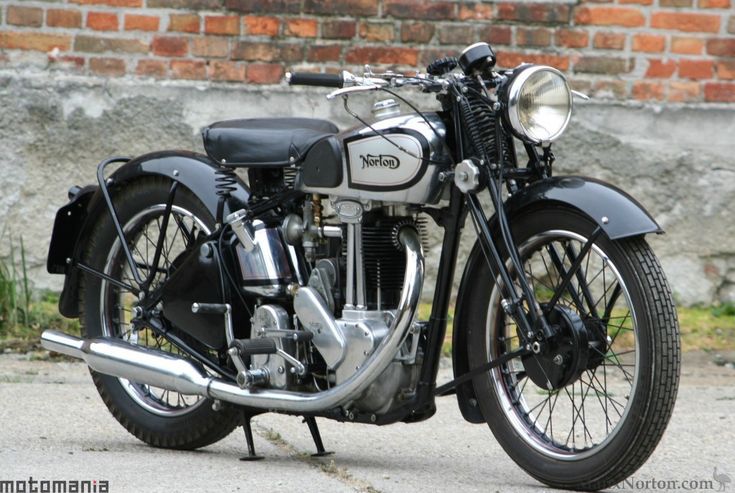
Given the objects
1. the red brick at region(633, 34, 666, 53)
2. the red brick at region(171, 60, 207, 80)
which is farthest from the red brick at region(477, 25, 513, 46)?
the red brick at region(171, 60, 207, 80)

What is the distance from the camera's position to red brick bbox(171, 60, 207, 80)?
19.6ft

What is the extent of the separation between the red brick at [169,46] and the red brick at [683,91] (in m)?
2.37

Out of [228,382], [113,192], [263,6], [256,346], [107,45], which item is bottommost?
[228,382]

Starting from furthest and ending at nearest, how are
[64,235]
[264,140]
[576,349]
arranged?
[64,235] < [264,140] < [576,349]

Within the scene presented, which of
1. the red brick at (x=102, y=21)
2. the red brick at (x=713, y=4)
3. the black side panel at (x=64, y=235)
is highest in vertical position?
the red brick at (x=713, y=4)

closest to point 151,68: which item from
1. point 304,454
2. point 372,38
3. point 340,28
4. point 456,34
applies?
point 340,28

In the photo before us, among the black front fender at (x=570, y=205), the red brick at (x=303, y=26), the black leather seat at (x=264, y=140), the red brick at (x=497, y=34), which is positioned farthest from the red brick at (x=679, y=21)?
the black front fender at (x=570, y=205)

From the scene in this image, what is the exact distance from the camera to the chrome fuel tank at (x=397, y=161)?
3387 mm

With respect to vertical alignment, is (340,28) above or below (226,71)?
above

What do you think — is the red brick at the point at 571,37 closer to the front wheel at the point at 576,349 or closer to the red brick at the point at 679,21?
the red brick at the point at 679,21

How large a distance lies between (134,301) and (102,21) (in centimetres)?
231

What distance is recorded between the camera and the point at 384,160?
3441mm

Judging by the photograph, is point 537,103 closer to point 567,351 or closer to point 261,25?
point 567,351

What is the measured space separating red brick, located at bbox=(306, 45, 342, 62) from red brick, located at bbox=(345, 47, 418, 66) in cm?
5
